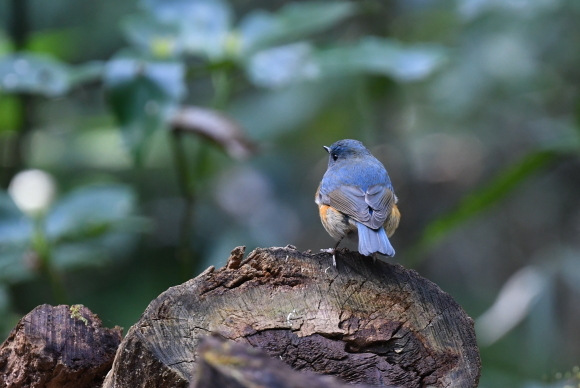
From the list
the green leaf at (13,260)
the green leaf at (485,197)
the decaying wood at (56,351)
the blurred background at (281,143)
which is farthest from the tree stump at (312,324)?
the green leaf at (485,197)

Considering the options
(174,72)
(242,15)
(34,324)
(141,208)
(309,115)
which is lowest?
(34,324)

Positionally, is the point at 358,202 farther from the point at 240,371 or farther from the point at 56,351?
the point at 240,371

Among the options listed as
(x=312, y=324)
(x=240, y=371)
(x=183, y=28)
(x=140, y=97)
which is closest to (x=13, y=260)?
(x=140, y=97)

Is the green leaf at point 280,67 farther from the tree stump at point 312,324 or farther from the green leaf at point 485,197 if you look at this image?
the tree stump at point 312,324

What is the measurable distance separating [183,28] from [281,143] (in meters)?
2.89

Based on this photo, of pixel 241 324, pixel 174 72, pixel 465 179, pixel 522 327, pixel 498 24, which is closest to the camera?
pixel 241 324

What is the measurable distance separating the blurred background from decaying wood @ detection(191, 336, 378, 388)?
230cm

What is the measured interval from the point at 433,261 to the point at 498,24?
2764mm

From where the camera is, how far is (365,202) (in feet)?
11.1

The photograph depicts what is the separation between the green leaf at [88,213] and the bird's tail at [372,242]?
5.74 ft

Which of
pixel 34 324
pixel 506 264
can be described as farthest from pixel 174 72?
pixel 506 264

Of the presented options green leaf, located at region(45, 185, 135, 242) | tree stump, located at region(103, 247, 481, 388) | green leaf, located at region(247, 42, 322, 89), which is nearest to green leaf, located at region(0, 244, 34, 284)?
green leaf, located at region(45, 185, 135, 242)

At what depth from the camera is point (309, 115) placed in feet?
23.3

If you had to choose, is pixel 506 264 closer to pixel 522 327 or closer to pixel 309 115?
pixel 522 327
